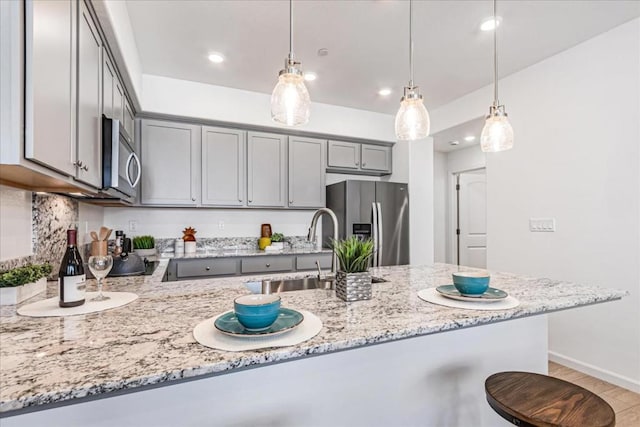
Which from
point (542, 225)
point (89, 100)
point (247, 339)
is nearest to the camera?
point (247, 339)

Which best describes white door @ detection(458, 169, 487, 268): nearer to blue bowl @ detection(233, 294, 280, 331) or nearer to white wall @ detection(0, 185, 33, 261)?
blue bowl @ detection(233, 294, 280, 331)

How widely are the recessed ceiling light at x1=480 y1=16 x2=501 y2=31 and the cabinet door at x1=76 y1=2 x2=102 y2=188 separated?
8.13 ft

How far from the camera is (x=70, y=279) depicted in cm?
118

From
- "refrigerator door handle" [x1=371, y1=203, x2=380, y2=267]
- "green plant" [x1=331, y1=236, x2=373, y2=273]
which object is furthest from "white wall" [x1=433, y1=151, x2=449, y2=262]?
"green plant" [x1=331, y1=236, x2=373, y2=273]

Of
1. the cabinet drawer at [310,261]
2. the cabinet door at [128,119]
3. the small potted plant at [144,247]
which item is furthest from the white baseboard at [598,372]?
the cabinet door at [128,119]

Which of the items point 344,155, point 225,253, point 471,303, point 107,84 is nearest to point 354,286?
point 471,303

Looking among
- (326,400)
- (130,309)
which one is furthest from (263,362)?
(130,309)

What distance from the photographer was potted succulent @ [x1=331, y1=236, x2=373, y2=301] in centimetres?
128

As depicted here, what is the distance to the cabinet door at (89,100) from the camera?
1430 millimetres

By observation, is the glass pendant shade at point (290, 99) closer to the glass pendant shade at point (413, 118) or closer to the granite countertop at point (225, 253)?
the glass pendant shade at point (413, 118)

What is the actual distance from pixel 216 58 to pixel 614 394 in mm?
4049

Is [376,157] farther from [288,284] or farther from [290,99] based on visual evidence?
[290,99]

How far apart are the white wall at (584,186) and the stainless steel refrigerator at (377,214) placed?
3.63 ft

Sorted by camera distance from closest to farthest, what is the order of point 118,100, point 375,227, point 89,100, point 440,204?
1. point 89,100
2. point 118,100
3. point 375,227
4. point 440,204
